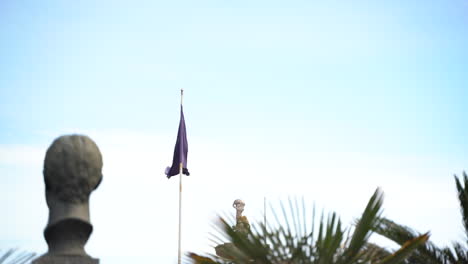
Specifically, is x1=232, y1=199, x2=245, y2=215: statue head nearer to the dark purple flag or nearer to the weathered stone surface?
the dark purple flag

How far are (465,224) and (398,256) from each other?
2.67 metres

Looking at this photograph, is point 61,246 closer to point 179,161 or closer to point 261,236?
point 261,236

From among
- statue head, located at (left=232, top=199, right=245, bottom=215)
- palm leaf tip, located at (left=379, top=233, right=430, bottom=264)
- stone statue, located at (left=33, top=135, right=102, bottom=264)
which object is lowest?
palm leaf tip, located at (left=379, top=233, right=430, bottom=264)

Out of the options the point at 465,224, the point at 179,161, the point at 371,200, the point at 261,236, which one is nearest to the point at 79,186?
the point at 261,236

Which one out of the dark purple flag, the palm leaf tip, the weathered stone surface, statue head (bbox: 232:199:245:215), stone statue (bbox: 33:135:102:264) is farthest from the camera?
the dark purple flag

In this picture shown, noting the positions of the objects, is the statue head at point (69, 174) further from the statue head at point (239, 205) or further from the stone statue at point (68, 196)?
the statue head at point (239, 205)

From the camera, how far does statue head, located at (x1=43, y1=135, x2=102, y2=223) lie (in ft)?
30.3

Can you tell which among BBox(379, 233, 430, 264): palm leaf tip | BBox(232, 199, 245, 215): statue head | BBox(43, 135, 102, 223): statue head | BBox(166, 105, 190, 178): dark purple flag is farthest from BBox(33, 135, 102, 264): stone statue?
BBox(166, 105, 190, 178): dark purple flag

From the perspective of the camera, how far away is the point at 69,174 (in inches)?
363

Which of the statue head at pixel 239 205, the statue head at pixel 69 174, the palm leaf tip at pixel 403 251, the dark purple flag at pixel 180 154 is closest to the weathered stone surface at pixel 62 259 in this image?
the statue head at pixel 69 174

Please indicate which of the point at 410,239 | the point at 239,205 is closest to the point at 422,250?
the point at 410,239

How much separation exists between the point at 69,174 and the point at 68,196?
0.26 meters

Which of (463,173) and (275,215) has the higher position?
(463,173)

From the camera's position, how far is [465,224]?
12617 millimetres
